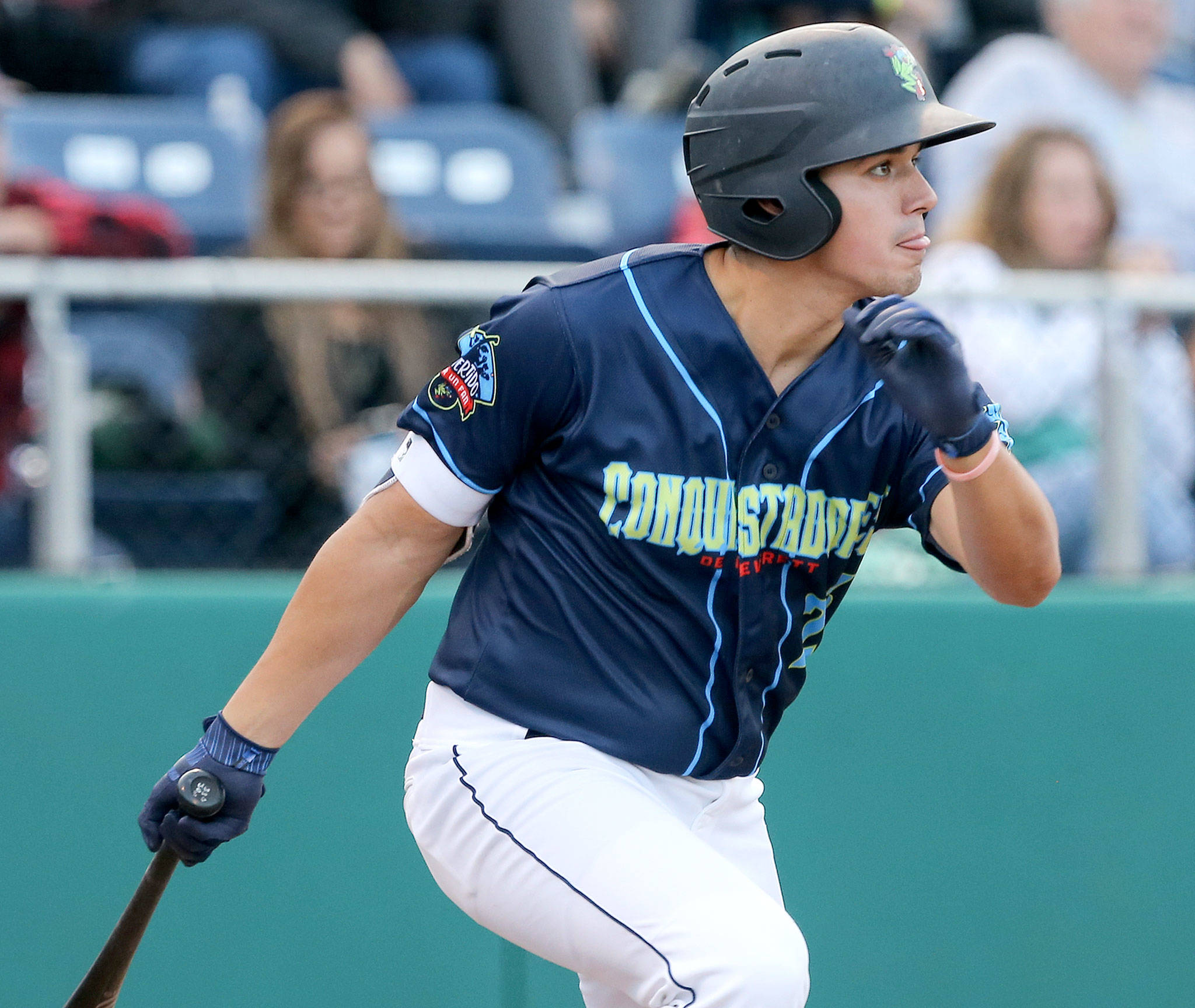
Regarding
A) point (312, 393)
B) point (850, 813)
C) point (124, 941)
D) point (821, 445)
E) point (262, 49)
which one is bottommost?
point (850, 813)

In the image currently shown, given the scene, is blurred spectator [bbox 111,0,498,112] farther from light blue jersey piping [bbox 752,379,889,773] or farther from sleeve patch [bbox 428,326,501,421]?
light blue jersey piping [bbox 752,379,889,773]

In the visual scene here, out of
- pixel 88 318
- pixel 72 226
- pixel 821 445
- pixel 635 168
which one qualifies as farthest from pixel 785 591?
pixel 635 168

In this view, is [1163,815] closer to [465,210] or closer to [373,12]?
[465,210]

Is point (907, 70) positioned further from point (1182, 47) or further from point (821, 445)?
point (1182, 47)

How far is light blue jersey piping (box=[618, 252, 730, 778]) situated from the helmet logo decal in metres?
0.44

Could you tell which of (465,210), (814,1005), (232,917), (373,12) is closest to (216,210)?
(465,210)

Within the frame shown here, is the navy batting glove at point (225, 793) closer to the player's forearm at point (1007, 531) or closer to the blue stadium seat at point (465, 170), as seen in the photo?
the player's forearm at point (1007, 531)

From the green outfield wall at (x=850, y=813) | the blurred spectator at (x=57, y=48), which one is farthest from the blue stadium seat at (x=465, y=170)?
the green outfield wall at (x=850, y=813)

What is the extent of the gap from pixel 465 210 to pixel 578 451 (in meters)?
3.43

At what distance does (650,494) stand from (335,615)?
0.47 metres

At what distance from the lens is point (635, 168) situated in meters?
5.39

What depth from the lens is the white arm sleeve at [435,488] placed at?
212 cm

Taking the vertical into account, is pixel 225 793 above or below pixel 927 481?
below

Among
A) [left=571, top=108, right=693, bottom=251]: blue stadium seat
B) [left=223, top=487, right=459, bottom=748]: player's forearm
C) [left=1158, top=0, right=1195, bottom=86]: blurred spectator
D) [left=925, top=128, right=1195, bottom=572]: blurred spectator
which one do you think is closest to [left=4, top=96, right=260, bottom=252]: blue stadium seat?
[left=571, top=108, right=693, bottom=251]: blue stadium seat
